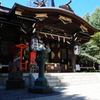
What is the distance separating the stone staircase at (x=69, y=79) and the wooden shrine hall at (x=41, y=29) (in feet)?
7.82

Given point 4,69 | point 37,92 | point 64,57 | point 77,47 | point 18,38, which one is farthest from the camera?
point 64,57

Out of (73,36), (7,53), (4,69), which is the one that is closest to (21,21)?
(7,53)

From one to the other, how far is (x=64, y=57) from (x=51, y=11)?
6651 mm

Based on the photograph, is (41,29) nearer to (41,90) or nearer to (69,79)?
(69,79)

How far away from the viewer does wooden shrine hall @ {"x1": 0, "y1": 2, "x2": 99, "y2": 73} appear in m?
10.3

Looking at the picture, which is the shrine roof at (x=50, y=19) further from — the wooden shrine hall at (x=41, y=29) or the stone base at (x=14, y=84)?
the stone base at (x=14, y=84)

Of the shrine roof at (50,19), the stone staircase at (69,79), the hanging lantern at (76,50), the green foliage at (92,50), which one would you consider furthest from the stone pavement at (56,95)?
the green foliage at (92,50)

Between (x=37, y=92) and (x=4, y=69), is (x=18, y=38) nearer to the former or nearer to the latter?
(x=4, y=69)

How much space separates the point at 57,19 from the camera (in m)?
12.0

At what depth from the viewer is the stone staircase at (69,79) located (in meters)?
8.57

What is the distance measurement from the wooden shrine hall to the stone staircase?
7.82 ft

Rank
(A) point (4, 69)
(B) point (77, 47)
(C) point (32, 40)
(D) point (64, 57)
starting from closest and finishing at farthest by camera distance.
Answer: (C) point (32, 40)
(A) point (4, 69)
(B) point (77, 47)
(D) point (64, 57)

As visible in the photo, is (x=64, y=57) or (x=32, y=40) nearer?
(x=32, y=40)

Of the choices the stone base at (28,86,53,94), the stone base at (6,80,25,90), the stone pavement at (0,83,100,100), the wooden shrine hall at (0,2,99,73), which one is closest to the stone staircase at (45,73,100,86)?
the stone base at (6,80,25,90)
